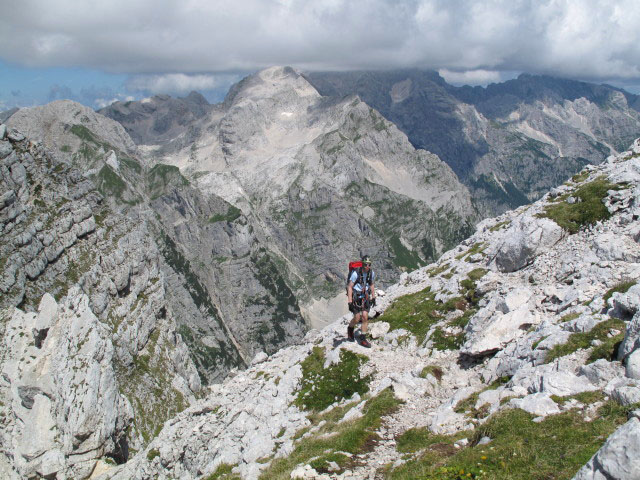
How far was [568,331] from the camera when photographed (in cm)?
1905

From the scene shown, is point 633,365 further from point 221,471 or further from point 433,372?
point 221,471

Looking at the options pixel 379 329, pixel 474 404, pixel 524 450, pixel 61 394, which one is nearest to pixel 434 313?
pixel 379 329

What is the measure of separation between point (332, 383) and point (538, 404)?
14.9 meters

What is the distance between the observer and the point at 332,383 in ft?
89.1

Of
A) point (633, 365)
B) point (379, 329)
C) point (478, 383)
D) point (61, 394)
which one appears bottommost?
point (61, 394)

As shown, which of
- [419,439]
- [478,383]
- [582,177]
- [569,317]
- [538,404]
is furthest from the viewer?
[582,177]

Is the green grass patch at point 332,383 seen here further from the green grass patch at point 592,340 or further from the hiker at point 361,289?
the green grass patch at point 592,340

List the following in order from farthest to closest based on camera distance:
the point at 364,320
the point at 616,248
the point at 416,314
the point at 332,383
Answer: the point at 416,314 → the point at 364,320 → the point at 332,383 → the point at 616,248

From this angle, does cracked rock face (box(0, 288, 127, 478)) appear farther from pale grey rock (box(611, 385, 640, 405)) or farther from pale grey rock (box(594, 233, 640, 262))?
pale grey rock (box(611, 385, 640, 405))

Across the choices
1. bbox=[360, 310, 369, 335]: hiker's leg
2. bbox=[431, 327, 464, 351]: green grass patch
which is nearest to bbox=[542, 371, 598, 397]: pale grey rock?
bbox=[431, 327, 464, 351]: green grass patch

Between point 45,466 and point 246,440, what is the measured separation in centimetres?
5677

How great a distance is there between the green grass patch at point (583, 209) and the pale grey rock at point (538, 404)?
20.9 m

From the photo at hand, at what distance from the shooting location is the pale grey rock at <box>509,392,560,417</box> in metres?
13.9

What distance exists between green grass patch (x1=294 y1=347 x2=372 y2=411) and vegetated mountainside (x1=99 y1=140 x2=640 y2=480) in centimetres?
9
